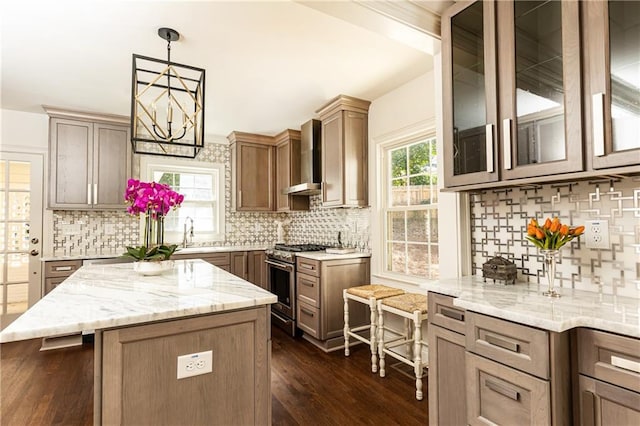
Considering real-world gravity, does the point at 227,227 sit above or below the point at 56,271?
above

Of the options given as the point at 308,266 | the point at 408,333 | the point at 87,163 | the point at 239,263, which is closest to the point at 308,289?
the point at 308,266

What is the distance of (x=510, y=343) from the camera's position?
1.29 metres

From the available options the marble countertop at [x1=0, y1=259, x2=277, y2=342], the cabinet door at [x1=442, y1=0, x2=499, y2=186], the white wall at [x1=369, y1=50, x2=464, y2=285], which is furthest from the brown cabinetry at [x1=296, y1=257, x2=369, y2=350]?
the cabinet door at [x1=442, y1=0, x2=499, y2=186]

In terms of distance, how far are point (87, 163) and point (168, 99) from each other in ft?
7.38

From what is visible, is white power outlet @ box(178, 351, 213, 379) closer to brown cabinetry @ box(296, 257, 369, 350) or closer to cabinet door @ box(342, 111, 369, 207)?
brown cabinetry @ box(296, 257, 369, 350)

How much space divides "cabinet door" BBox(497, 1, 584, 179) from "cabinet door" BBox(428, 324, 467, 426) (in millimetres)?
887

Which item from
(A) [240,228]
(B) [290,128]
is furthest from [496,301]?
(A) [240,228]

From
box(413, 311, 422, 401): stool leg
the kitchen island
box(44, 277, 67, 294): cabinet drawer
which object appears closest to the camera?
the kitchen island

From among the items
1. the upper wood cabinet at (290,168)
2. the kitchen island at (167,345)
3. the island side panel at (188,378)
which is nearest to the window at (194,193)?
the upper wood cabinet at (290,168)

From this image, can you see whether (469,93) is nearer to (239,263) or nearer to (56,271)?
(239,263)

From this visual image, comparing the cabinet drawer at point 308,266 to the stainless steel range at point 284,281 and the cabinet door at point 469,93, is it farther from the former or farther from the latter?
the cabinet door at point 469,93

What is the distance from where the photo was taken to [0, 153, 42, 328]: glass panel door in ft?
12.3

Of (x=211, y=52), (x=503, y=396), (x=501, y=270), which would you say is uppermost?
(x=211, y=52)

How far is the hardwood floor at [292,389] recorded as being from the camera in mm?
2148
